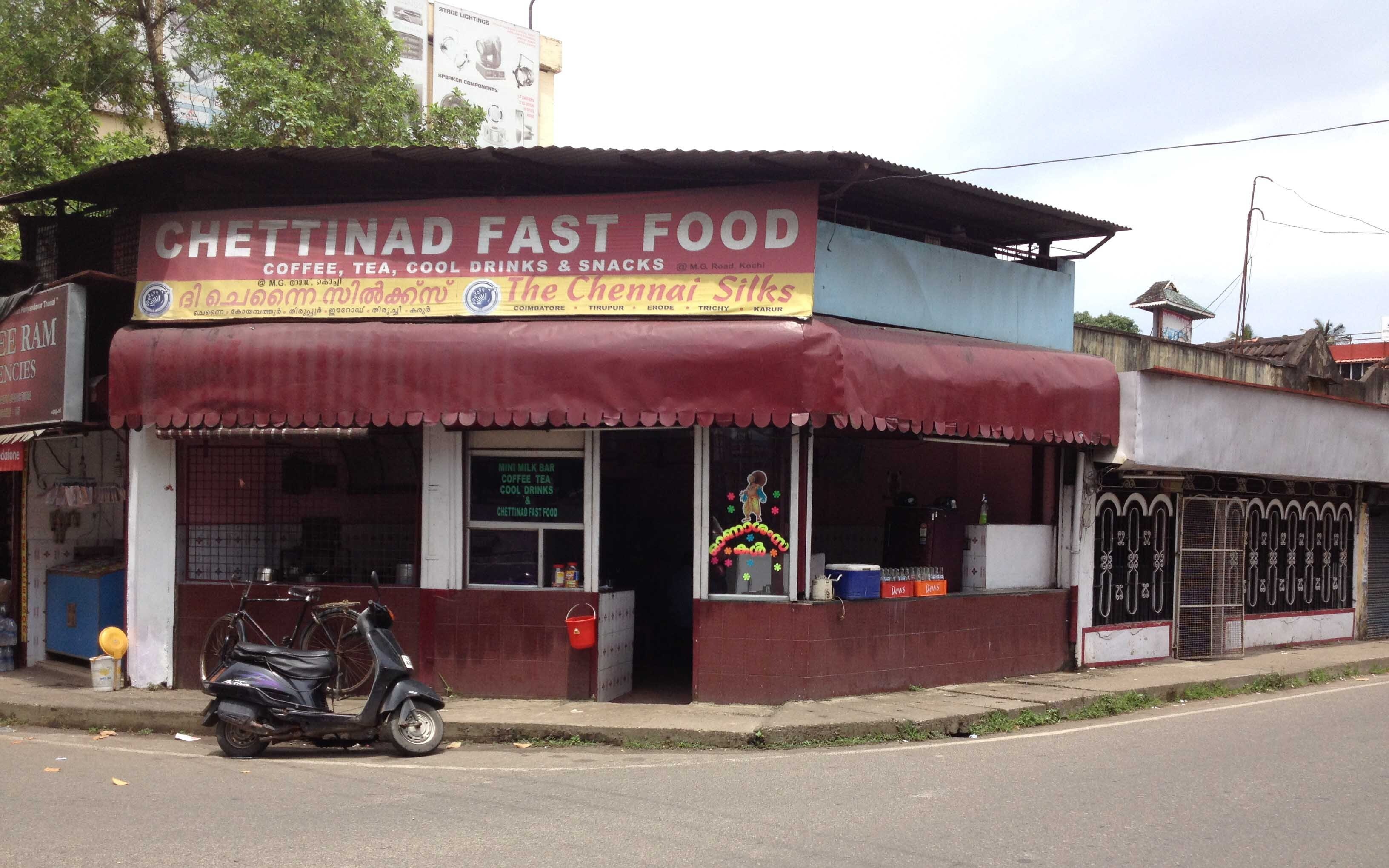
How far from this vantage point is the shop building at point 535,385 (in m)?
10.4

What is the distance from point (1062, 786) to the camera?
7.74 m

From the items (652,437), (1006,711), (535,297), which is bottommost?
(1006,711)

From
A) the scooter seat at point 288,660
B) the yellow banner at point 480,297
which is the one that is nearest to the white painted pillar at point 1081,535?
the yellow banner at point 480,297

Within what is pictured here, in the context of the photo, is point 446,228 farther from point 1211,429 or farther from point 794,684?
point 1211,429

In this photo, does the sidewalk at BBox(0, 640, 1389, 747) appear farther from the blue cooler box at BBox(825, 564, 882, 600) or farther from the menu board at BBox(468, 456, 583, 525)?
the menu board at BBox(468, 456, 583, 525)

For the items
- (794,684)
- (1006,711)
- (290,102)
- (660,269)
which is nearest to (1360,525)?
(1006,711)

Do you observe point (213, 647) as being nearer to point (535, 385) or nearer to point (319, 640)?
point (319, 640)

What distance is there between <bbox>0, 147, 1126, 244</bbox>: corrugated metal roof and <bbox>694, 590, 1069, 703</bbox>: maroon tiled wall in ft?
13.0

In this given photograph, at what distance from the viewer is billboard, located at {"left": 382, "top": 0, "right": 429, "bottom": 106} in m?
49.1

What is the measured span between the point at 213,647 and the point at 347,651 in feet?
4.53

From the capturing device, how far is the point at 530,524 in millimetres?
11062

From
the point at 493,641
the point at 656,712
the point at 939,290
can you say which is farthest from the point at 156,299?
the point at 939,290

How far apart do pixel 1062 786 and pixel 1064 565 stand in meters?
6.09

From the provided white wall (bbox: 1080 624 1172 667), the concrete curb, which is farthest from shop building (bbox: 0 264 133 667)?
white wall (bbox: 1080 624 1172 667)
